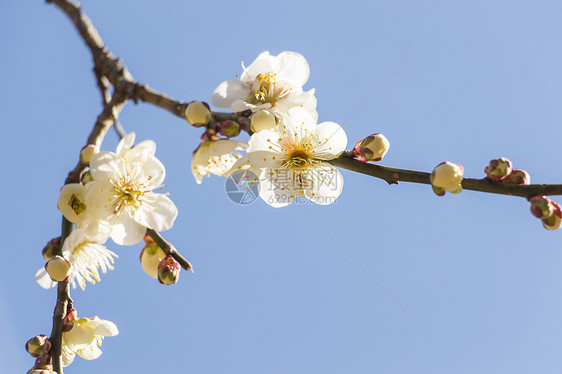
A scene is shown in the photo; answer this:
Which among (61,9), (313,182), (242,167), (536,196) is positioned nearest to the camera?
(536,196)

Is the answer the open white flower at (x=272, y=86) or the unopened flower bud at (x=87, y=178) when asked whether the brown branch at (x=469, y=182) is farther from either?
the unopened flower bud at (x=87, y=178)

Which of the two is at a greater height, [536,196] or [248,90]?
[248,90]

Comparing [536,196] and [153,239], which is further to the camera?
[153,239]

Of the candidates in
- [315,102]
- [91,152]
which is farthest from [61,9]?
[315,102]

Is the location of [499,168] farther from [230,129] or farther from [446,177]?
[230,129]

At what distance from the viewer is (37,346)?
52.8 inches

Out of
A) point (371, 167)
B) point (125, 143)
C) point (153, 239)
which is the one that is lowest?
point (153, 239)

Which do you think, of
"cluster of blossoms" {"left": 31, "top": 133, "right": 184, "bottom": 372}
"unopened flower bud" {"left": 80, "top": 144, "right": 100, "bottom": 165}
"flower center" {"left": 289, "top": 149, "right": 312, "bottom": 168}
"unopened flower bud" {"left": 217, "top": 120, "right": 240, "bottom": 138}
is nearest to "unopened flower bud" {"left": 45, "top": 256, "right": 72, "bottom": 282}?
"cluster of blossoms" {"left": 31, "top": 133, "right": 184, "bottom": 372}

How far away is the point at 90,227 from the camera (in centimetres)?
143

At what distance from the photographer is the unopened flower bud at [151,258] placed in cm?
151

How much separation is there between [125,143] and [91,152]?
0.15m

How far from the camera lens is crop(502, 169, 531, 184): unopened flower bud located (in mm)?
1094

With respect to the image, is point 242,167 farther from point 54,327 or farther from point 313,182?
point 54,327

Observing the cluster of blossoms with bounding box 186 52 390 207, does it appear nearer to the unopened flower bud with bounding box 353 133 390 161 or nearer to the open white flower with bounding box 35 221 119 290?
the unopened flower bud with bounding box 353 133 390 161
